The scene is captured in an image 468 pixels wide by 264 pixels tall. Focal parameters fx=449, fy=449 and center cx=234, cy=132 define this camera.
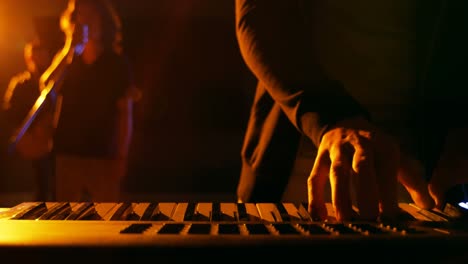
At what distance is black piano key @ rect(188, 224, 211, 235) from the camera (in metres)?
0.38

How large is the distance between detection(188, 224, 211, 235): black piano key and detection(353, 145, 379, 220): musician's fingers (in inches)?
7.2

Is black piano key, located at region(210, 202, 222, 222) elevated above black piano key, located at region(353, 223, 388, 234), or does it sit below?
below

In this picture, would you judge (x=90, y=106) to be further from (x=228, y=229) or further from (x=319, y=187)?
(x=228, y=229)

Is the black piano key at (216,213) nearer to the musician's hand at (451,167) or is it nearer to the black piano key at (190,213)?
the black piano key at (190,213)

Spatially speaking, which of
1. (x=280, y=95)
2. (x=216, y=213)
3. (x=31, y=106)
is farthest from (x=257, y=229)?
(x=31, y=106)

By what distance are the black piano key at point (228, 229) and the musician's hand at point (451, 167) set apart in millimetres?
310

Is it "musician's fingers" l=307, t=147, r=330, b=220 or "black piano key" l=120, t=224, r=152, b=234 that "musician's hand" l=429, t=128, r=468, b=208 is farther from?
"black piano key" l=120, t=224, r=152, b=234

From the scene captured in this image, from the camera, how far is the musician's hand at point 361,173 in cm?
50

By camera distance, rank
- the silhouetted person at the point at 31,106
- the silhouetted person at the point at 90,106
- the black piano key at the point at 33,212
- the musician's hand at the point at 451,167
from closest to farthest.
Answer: the black piano key at the point at 33,212
the musician's hand at the point at 451,167
the silhouetted person at the point at 90,106
the silhouetted person at the point at 31,106

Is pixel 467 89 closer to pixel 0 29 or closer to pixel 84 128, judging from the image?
pixel 84 128

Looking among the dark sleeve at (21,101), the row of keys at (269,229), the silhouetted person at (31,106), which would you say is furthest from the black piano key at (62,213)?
the dark sleeve at (21,101)

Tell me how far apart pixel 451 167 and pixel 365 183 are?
0.20 meters

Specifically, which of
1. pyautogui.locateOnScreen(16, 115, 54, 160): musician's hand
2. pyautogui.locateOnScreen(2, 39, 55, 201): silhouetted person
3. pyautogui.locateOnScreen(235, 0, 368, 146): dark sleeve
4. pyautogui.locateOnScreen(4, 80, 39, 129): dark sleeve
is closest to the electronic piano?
pyautogui.locateOnScreen(235, 0, 368, 146): dark sleeve

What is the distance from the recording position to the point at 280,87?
699mm
